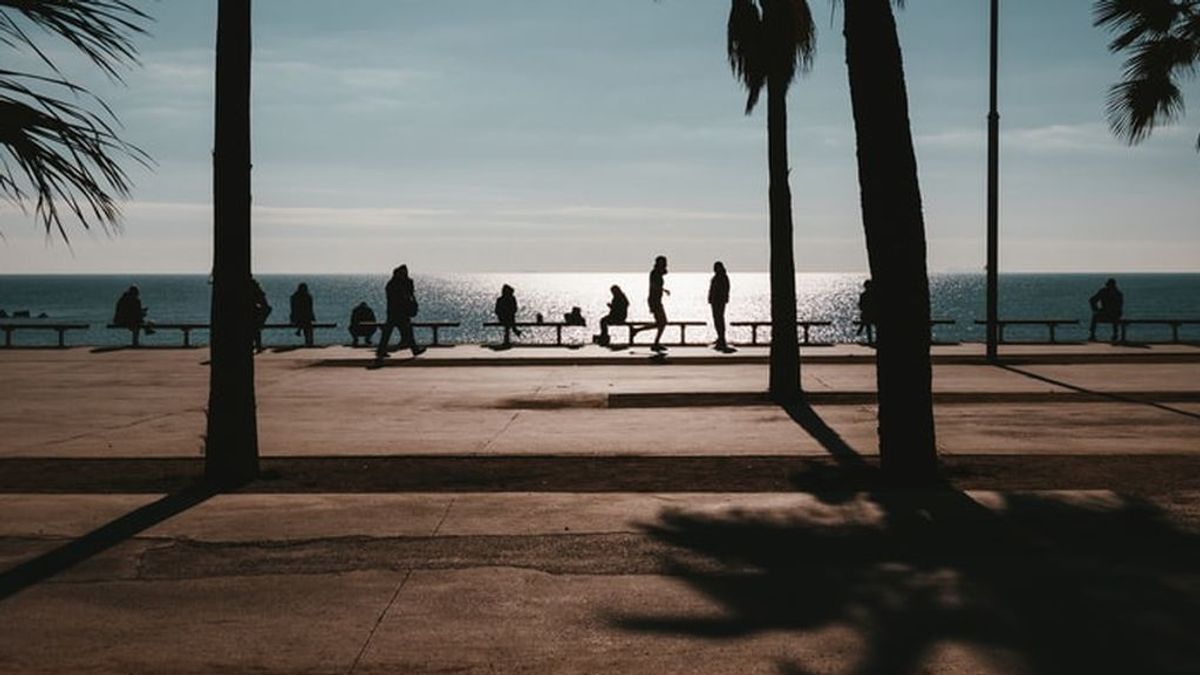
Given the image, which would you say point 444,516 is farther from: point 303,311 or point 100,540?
point 303,311

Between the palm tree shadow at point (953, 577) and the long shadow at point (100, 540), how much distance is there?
3419 mm

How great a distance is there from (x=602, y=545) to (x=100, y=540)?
3.25 meters

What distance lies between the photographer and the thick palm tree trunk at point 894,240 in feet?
33.2

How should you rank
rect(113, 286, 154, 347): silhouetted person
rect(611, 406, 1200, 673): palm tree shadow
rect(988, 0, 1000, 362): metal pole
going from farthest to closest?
1. rect(113, 286, 154, 347): silhouetted person
2. rect(988, 0, 1000, 362): metal pole
3. rect(611, 406, 1200, 673): palm tree shadow

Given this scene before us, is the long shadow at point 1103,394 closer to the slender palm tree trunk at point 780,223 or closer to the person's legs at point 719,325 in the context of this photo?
the slender palm tree trunk at point 780,223

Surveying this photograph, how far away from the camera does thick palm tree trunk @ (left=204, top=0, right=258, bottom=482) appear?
10.1 m

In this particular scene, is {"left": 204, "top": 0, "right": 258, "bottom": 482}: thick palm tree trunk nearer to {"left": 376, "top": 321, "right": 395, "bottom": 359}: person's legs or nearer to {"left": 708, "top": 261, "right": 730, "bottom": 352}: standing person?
{"left": 376, "top": 321, "right": 395, "bottom": 359}: person's legs

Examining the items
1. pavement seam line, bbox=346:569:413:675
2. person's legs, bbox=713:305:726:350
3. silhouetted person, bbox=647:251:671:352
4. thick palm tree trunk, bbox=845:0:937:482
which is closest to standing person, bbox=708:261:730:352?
Result: person's legs, bbox=713:305:726:350

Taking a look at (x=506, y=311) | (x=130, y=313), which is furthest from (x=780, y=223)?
(x=130, y=313)

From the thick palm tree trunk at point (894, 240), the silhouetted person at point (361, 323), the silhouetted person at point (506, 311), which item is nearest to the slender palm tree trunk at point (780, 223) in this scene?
the thick palm tree trunk at point (894, 240)

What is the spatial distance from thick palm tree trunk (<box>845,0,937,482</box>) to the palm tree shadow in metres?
0.77

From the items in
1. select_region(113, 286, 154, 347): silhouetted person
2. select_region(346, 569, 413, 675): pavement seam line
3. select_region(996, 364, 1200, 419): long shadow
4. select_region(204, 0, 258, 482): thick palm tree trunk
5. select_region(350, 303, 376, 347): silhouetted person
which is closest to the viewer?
select_region(346, 569, 413, 675): pavement seam line

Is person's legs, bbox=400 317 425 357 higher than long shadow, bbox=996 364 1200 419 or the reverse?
higher

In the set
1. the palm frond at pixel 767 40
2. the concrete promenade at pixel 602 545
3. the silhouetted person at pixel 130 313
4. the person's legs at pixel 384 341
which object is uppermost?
the palm frond at pixel 767 40
